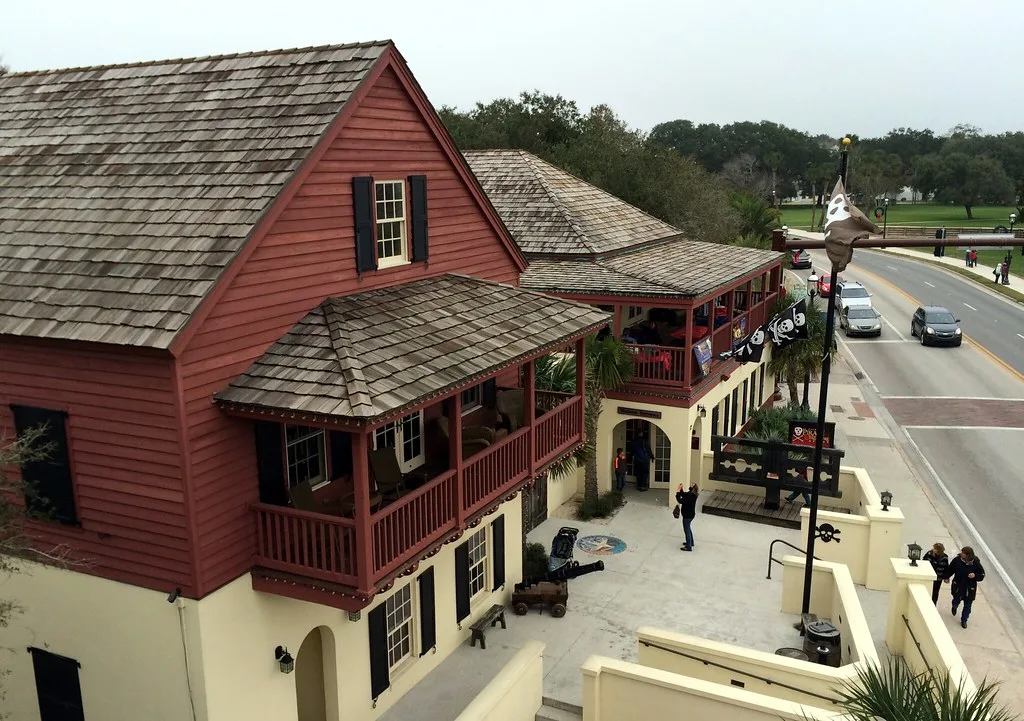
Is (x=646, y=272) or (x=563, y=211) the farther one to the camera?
(x=563, y=211)

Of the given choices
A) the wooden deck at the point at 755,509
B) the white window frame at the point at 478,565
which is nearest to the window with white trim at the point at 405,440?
the white window frame at the point at 478,565

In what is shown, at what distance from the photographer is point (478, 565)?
52.1 feet

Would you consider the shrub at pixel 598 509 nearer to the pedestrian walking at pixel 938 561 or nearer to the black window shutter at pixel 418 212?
the pedestrian walking at pixel 938 561

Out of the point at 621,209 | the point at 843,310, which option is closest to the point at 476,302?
the point at 621,209

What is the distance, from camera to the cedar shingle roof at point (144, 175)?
1001cm

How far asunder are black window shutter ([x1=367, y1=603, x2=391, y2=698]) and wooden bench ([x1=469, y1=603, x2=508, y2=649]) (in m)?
2.39

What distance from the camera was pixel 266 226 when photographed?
10492mm

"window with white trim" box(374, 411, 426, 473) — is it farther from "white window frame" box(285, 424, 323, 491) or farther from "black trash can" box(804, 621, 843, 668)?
"black trash can" box(804, 621, 843, 668)

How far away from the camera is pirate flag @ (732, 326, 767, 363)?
20672mm

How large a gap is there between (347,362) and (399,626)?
546cm

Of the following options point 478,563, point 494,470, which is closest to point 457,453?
point 494,470

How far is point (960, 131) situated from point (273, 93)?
161 m

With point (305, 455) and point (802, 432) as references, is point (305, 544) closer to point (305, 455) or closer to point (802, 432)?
point (305, 455)

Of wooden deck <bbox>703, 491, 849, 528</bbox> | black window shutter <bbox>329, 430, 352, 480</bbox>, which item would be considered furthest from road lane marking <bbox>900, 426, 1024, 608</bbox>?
black window shutter <bbox>329, 430, 352, 480</bbox>
